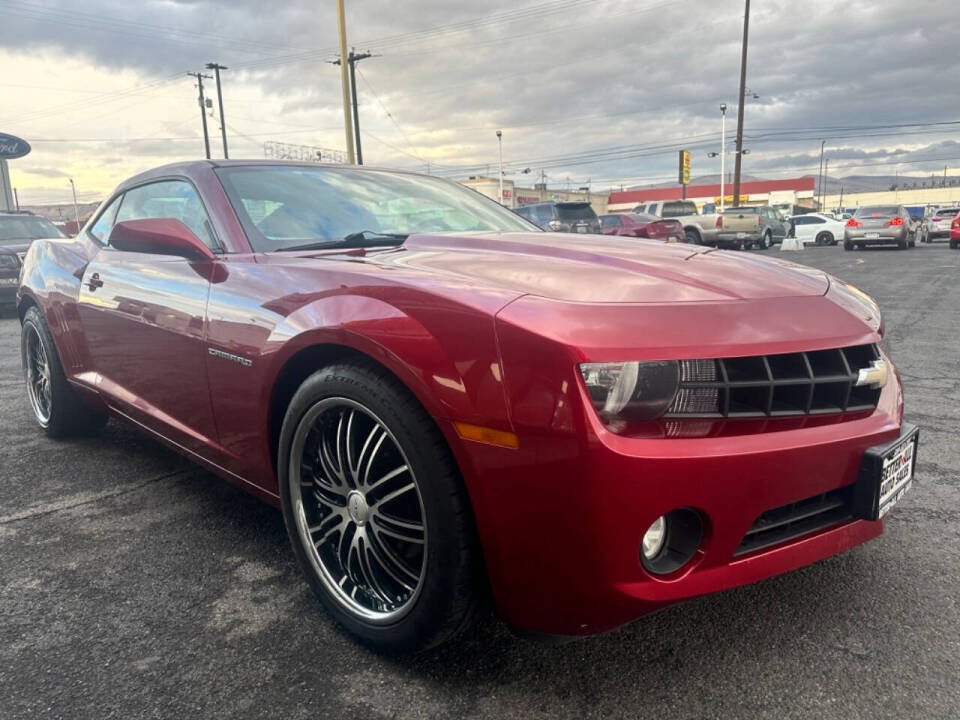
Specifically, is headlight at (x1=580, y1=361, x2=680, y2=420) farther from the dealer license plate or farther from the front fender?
the dealer license plate

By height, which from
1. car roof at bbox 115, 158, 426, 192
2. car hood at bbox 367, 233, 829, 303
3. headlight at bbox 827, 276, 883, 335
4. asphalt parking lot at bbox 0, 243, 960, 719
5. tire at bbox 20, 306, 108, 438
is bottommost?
asphalt parking lot at bbox 0, 243, 960, 719

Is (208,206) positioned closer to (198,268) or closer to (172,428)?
(198,268)

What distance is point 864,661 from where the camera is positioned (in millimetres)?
1858

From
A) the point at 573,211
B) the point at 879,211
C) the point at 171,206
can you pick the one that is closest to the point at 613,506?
the point at 171,206

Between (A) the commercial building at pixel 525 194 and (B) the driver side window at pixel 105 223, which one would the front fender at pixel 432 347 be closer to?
(B) the driver side window at pixel 105 223

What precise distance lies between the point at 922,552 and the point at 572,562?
1.60m

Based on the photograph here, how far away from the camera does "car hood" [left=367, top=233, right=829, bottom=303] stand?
5.78ft

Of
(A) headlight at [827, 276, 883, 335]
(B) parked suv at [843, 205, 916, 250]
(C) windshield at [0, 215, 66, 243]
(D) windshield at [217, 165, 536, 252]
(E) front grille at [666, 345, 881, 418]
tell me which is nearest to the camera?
(E) front grille at [666, 345, 881, 418]

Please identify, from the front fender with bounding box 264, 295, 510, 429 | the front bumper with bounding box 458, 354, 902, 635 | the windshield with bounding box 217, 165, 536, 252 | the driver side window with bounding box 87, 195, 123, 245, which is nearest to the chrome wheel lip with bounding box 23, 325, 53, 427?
the driver side window with bounding box 87, 195, 123, 245

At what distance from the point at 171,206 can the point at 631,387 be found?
7.61ft

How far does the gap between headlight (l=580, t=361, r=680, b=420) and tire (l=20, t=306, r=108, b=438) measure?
124 inches

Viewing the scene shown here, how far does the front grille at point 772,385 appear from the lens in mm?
1631

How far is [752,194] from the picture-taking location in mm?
77875

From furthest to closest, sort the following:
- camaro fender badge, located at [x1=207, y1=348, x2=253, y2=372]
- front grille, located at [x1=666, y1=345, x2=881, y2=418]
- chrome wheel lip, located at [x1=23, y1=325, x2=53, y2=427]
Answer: chrome wheel lip, located at [x1=23, y1=325, x2=53, y2=427] < camaro fender badge, located at [x1=207, y1=348, x2=253, y2=372] < front grille, located at [x1=666, y1=345, x2=881, y2=418]
